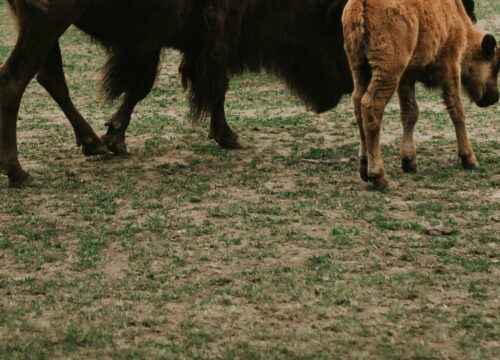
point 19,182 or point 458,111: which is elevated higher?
point 458,111

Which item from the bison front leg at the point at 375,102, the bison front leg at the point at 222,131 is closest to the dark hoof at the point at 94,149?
the bison front leg at the point at 222,131

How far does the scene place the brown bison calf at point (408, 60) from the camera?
224 inches

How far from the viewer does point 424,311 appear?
3924 mm

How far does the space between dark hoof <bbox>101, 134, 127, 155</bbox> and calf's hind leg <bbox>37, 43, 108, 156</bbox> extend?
6 cm

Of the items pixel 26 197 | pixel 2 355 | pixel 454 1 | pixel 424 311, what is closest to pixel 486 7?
pixel 454 1

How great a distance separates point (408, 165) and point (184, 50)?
2.13m

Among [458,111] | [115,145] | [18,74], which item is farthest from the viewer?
[115,145]

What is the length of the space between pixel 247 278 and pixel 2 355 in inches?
50.9

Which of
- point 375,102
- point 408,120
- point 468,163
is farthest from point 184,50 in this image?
point 468,163

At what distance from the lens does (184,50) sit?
734cm

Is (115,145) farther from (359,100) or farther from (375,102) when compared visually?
(375,102)

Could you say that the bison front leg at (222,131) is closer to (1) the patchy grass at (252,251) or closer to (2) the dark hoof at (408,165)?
(1) the patchy grass at (252,251)

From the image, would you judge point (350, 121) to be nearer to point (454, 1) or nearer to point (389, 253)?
point (454, 1)

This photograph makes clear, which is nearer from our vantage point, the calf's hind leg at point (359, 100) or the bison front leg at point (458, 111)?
the calf's hind leg at point (359, 100)
